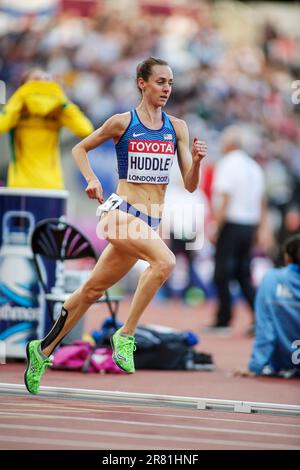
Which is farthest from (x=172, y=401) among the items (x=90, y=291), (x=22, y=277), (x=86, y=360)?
(x=22, y=277)

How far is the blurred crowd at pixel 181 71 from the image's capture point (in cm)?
2114

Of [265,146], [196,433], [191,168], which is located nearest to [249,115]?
[265,146]

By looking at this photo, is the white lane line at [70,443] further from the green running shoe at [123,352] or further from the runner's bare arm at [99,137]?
the runner's bare arm at [99,137]

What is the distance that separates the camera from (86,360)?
373 inches

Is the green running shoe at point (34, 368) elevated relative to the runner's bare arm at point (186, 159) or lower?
lower

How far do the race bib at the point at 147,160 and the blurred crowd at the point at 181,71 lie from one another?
41.2ft

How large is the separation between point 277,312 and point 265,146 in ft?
42.3

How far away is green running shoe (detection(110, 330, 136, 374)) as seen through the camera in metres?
7.05

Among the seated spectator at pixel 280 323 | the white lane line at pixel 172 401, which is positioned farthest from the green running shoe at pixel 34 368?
the seated spectator at pixel 280 323

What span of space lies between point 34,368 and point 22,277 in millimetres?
2648

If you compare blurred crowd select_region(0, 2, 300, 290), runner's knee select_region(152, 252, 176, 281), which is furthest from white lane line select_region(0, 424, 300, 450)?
blurred crowd select_region(0, 2, 300, 290)

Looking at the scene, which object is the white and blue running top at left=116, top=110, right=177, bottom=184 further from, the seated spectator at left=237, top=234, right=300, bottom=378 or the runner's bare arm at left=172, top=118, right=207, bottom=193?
the seated spectator at left=237, top=234, right=300, bottom=378

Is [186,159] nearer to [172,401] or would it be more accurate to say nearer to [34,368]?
[172,401]
